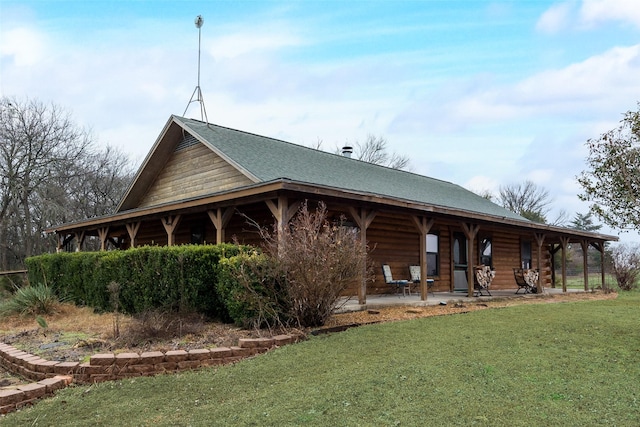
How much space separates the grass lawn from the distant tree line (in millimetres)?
23135

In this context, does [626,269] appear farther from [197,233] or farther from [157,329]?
[157,329]

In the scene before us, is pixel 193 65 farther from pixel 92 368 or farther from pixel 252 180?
pixel 92 368

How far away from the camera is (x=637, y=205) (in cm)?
698

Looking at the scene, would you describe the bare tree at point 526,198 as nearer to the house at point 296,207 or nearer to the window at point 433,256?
the house at point 296,207

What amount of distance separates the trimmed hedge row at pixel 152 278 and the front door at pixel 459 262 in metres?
10.1

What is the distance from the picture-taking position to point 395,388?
4.62 meters

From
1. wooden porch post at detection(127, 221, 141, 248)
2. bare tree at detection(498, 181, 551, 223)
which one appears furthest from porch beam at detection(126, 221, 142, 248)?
bare tree at detection(498, 181, 551, 223)

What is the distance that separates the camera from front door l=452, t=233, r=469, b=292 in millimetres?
16375

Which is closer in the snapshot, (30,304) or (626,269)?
(30,304)

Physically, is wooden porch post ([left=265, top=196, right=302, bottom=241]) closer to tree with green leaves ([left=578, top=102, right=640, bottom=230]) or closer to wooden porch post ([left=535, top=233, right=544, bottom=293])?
tree with green leaves ([left=578, top=102, right=640, bottom=230])

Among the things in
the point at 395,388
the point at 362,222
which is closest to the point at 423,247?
the point at 362,222

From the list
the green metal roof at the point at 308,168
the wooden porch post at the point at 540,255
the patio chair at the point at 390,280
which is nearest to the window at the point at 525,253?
the green metal roof at the point at 308,168

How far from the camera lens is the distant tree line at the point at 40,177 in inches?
980

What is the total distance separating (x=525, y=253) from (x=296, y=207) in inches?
566
